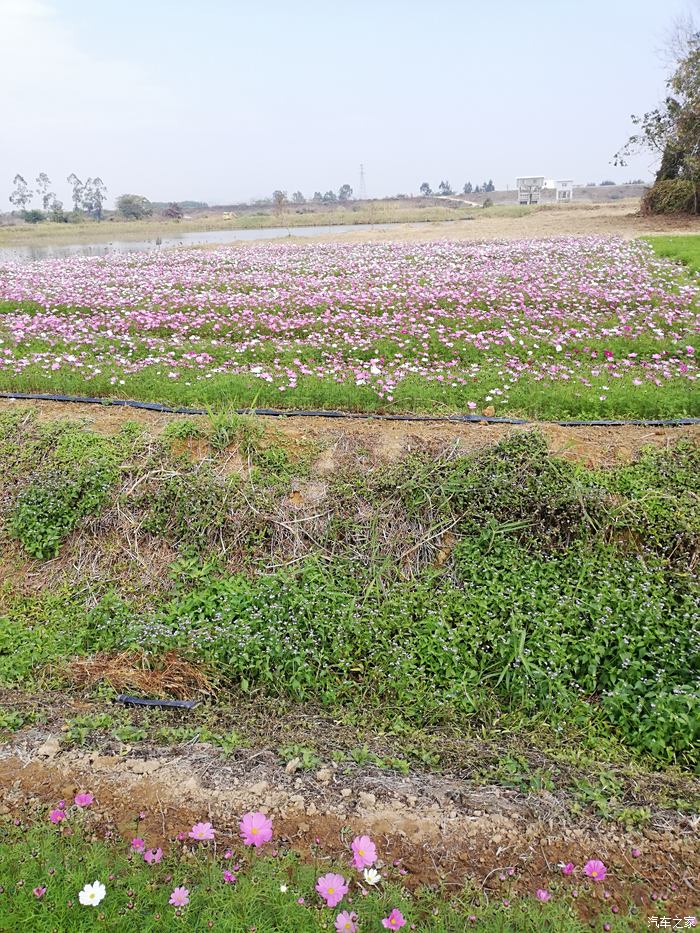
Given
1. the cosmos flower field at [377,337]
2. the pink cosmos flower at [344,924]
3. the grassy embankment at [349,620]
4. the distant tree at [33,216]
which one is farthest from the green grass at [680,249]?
the distant tree at [33,216]

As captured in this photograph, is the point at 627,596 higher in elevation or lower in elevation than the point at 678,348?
lower

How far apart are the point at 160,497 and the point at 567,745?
307 centimetres

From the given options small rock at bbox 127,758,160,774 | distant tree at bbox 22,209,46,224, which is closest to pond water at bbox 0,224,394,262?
small rock at bbox 127,758,160,774

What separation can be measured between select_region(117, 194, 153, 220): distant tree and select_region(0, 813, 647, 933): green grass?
68.9m

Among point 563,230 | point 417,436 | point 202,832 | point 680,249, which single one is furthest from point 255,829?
point 563,230

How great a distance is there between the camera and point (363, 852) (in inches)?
90.4

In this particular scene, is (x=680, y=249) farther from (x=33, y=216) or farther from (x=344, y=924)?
(x=33, y=216)

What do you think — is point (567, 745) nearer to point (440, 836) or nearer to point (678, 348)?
point (440, 836)

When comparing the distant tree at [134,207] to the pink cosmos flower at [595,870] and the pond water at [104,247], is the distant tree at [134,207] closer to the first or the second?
the pond water at [104,247]

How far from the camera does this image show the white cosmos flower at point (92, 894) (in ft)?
7.00

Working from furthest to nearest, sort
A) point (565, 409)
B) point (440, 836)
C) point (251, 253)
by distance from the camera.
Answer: point (251, 253)
point (565, 409)
point (440, 836)

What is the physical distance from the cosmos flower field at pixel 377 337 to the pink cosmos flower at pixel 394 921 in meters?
3.77

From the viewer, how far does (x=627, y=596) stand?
3.61m

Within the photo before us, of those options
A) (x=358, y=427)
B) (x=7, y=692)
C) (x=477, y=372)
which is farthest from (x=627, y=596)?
(x=7, y=692)
